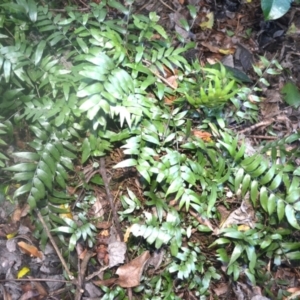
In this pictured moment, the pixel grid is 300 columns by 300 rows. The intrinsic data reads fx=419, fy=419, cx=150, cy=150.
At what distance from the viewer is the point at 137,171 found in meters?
2.90

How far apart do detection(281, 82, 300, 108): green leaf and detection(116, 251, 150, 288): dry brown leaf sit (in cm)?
161

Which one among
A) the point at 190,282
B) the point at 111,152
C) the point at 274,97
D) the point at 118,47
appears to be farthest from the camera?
the point at 274,97

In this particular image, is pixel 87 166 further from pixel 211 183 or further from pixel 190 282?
pixel 190 282

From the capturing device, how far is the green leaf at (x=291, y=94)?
3.20 meters

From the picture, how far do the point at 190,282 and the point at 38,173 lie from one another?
1.22m

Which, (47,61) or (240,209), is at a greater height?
(47,61)

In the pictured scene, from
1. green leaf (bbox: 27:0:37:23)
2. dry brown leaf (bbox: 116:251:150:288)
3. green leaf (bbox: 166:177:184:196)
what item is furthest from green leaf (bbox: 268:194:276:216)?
green leaf (bbox: 27:0:37:23)

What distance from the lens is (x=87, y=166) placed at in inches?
115

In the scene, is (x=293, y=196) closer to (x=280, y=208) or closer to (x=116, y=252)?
(x=280, y=208)

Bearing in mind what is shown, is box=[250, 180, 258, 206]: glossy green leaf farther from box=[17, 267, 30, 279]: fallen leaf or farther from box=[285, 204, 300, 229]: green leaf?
box=[17, 267, 30, 279]: fallen leaf

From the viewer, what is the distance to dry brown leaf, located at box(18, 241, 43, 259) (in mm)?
2785

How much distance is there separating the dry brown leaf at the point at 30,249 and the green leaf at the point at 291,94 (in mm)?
2126

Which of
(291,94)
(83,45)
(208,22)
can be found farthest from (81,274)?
(208,22)

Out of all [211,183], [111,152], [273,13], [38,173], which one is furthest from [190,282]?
[273,13]
